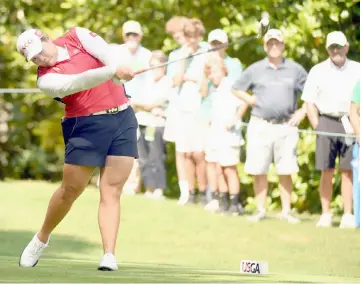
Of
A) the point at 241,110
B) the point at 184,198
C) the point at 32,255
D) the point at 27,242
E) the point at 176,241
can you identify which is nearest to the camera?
the point at 32,255

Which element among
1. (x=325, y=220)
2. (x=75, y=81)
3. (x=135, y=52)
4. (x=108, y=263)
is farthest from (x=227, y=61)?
(x=75, y=81)

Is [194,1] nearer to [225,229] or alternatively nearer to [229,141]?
[229,141]

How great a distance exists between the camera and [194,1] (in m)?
17.8

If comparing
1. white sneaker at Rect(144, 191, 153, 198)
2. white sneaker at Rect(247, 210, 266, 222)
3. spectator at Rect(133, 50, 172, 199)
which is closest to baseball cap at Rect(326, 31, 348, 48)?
white sneaker at Rect(247, 210, 266, 222)

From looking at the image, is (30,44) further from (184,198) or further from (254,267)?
(184,198)

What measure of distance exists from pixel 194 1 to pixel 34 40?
922 centimetres

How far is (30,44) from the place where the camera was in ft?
28.5

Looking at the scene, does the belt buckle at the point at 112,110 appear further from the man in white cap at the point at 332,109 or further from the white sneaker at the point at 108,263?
the man in white cap at the point at 332,109

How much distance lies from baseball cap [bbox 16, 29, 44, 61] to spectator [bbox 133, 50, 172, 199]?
7488mm

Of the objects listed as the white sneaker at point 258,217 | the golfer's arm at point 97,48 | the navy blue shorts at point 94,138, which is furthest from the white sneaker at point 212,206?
the golfer's arm at point 97,48

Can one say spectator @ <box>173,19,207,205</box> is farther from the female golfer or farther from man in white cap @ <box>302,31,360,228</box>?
the female golfer

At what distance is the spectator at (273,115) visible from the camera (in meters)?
14.2

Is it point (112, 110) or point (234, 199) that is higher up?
point (112, 110)

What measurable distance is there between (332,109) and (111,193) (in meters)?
5.31
